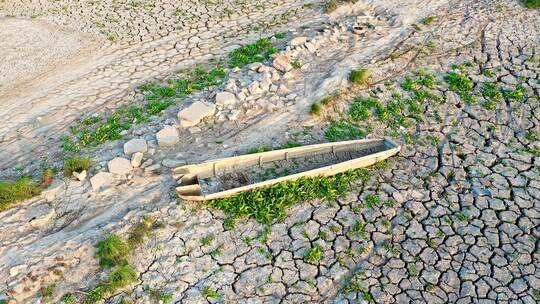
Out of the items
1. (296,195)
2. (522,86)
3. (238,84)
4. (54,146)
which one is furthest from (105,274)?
(522,86)

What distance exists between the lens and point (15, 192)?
303 inches

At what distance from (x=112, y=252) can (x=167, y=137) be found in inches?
100

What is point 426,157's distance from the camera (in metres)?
8.38

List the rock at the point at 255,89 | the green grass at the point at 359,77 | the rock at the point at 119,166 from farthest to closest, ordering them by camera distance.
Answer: the green grass at the point at 359,77
the rock at the point at 255,89
the rock at the point at 119,166

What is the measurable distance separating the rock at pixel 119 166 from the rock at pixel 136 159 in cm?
7

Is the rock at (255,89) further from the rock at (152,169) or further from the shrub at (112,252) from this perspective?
the shrub at (112,252)

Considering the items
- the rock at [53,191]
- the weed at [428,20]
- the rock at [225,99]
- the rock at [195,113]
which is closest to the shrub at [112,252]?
the rock at [53,191]

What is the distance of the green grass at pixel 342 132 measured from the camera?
873 centimetres

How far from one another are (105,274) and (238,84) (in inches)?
185

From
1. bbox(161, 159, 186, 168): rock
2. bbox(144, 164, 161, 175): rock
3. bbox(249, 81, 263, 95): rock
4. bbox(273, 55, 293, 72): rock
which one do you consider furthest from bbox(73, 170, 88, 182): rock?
bbox(273, 55, 293, 72): rock

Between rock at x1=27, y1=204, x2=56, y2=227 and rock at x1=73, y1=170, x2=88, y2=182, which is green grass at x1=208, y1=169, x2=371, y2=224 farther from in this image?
rock at x1=27, y1=204, x2=56, y2=227

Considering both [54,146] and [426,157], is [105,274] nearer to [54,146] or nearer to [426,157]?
[54,146]

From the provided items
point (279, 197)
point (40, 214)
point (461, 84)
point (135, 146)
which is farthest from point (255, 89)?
point (40, 214)

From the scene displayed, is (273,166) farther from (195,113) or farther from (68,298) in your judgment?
(68,298)
